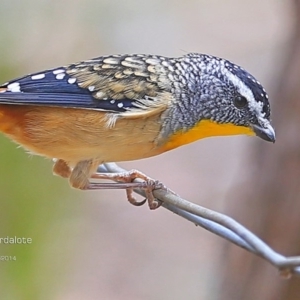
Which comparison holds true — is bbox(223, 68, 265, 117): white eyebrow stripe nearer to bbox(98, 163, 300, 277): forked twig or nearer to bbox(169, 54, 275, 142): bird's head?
bbox(169, 54, 275, 142): bird's head

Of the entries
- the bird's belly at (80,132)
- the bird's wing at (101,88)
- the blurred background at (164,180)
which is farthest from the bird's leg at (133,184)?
the blurred background at (164,180)

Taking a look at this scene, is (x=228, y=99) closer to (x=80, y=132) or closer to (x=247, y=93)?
(x=247, y=93)

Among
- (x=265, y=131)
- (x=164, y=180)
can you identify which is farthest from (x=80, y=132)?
(x=164, y=180)

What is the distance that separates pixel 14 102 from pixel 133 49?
3567 millimetres

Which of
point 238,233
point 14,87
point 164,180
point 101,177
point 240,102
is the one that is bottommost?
point 164,180

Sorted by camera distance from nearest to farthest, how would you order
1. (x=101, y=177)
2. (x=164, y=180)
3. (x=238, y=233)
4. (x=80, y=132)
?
(x=238, y=233) → (x=80, y=132) → (x=101, y=177) → (x=164, y=180)

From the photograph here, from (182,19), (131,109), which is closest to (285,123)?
(131,109)

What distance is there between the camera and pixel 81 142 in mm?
2281

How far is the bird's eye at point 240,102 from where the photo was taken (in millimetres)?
2332

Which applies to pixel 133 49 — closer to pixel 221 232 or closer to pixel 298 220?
pixel 298 220

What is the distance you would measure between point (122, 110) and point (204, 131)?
1.13 ft

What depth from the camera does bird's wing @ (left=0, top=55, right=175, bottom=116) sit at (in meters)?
2.30

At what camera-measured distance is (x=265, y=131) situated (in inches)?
90.4

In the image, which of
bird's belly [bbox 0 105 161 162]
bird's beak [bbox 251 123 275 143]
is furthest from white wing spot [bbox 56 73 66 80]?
bird's beak [bbox 251 123 275 143]
